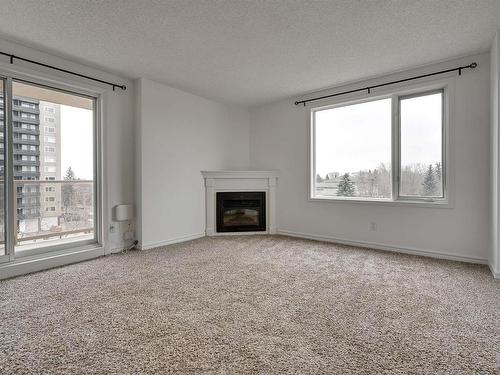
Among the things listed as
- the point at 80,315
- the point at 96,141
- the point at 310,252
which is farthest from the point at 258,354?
the point at 96,141

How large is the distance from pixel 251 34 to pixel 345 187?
281 centimetres

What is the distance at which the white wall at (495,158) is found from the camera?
275 centimetres

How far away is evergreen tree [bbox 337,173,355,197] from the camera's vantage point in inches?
173

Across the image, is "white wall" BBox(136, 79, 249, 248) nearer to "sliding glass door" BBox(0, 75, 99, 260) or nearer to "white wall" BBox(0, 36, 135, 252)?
"white wall" BBox(0, 36, 135, 252)

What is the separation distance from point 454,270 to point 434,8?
265 cm

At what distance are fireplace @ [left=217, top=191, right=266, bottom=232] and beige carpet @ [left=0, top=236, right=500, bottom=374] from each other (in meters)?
1.77

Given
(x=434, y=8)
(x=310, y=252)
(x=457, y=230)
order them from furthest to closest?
1. (x=310, y=252)
2. (x=457, y=230)
3. (x=434, y=8)

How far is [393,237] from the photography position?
3814mm

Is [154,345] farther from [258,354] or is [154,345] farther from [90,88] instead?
[90,88]

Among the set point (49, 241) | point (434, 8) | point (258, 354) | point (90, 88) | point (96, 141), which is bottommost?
point (258, 354)

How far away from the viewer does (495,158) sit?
2830mm

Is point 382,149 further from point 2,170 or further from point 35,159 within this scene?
point 2,170

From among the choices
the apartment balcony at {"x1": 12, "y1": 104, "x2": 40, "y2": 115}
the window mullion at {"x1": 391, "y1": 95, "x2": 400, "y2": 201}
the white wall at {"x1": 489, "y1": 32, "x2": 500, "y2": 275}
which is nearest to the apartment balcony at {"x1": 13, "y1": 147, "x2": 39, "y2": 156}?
the apartment balcony at {"x1": 12, "y1": 104, "x2": 40, "y2": 115}

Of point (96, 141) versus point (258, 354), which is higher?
point (96, 141)
